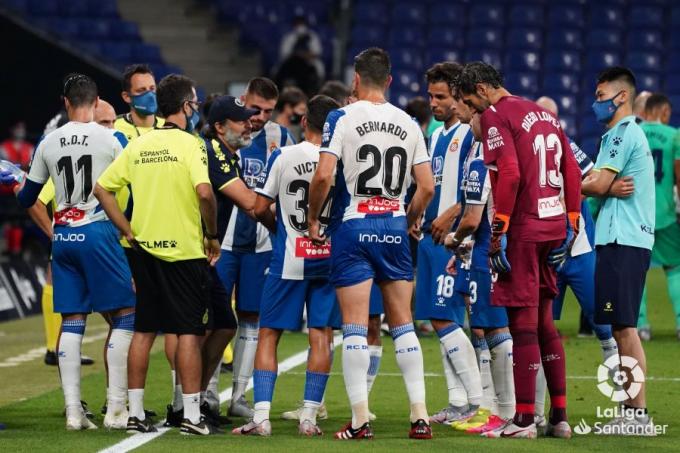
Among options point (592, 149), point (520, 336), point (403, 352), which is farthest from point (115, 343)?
point (592, 149)

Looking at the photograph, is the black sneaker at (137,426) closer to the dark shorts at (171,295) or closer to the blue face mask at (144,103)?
the dark shorts at (171,295)

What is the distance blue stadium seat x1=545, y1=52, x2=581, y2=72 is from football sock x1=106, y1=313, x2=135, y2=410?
55.3ft

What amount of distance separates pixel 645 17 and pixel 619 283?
17.5m

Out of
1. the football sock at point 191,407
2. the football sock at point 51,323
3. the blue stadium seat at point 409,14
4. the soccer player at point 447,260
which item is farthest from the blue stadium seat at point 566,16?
the football sock at point 191,407

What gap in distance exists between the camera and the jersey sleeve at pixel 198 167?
25.6ft

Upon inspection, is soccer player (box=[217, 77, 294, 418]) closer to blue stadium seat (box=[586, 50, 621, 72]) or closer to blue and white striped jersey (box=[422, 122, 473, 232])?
blue and white striped jersey (box=[422, 122, 473, 232])

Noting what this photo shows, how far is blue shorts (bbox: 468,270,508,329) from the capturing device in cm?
811

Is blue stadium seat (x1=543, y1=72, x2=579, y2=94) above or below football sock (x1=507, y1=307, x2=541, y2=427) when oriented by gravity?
above

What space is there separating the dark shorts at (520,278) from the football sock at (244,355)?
6.59 ft

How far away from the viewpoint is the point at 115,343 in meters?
8.23

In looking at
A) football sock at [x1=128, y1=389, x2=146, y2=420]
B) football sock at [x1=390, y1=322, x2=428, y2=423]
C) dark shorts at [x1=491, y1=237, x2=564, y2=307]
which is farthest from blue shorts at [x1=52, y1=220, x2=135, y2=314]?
dark shorts at [x1=491, y1=237, x2=564, y2=307]

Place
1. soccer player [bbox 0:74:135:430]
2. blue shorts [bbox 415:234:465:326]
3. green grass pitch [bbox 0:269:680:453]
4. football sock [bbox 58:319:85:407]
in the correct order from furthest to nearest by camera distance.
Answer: blue shorts [bbox 415:234:465:326] < soccer player [bbox 0:74:135:430] < football sock [bbox 58:319:85:407] < green grass pitch [bbox 0:269:680:453]

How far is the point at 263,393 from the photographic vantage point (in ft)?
25.8

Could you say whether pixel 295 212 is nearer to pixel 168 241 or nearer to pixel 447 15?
pixel 168 241
